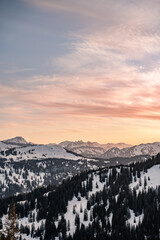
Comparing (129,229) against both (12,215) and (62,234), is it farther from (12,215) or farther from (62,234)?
(12,215)

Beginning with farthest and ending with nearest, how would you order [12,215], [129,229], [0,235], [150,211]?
[150,211]
[129,229]
[0,235]
[12,215]

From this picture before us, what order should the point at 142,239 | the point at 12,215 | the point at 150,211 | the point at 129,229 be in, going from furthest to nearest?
1. the point at 150,211
2. the point at 129,229
3. the point at 142,239
4. the point at 12,215

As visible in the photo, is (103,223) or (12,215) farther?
(103,223)

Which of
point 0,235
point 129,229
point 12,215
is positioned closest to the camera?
point 12,215

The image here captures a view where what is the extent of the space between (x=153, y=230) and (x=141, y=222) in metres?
12.9

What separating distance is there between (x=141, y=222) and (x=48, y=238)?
68709 mm

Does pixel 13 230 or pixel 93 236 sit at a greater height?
pixel 13 230

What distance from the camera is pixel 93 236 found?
182750 mm

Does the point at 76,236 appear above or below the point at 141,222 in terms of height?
below

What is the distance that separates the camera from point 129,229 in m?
181

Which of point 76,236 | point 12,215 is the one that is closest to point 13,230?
point 12,215

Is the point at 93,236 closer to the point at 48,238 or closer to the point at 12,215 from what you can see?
the point at 48,238

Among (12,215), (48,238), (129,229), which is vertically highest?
(12,215)

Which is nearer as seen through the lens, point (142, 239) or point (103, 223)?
point (142, 239)
